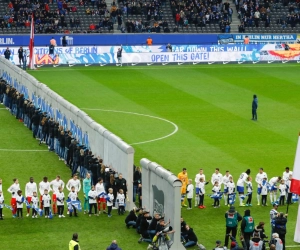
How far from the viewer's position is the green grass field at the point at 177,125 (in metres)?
26.9

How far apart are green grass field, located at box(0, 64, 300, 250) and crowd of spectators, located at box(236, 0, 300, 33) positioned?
37.3 feet

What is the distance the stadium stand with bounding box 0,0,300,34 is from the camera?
2721 inches

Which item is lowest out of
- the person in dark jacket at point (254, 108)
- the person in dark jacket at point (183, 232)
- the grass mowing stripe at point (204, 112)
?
the grass mowing stripe at point (204, 112)

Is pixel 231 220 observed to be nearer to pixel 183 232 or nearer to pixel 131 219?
pixel 183 232

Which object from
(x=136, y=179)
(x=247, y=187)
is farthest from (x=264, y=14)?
(x=136, y=179)

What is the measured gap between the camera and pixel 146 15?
73.3 metres

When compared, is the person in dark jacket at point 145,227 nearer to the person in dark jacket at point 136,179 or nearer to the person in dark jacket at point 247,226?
the person in dark jacket at point 247,226

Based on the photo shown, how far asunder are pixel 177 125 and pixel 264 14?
35466mm

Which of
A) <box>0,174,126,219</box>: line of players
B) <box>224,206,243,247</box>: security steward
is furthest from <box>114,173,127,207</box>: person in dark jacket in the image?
<box>224,206,243,247</box>: security steward

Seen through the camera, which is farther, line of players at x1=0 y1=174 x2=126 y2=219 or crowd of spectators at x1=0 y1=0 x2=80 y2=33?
crowd of spectators at x1=0 y1=0 x2=80 y2=33

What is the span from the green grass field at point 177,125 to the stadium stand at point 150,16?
9.44 meters

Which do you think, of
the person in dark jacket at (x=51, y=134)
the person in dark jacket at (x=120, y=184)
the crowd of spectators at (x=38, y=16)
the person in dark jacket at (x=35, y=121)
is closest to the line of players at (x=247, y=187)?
the person in dark jacket at (x=120, y=184)

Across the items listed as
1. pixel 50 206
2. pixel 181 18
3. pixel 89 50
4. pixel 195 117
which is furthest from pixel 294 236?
pixel 181 18

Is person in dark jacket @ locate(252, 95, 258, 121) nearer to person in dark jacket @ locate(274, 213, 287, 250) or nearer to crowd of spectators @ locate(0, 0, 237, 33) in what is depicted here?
person in dark jacket @ locate(274, 213, 287, 250)
